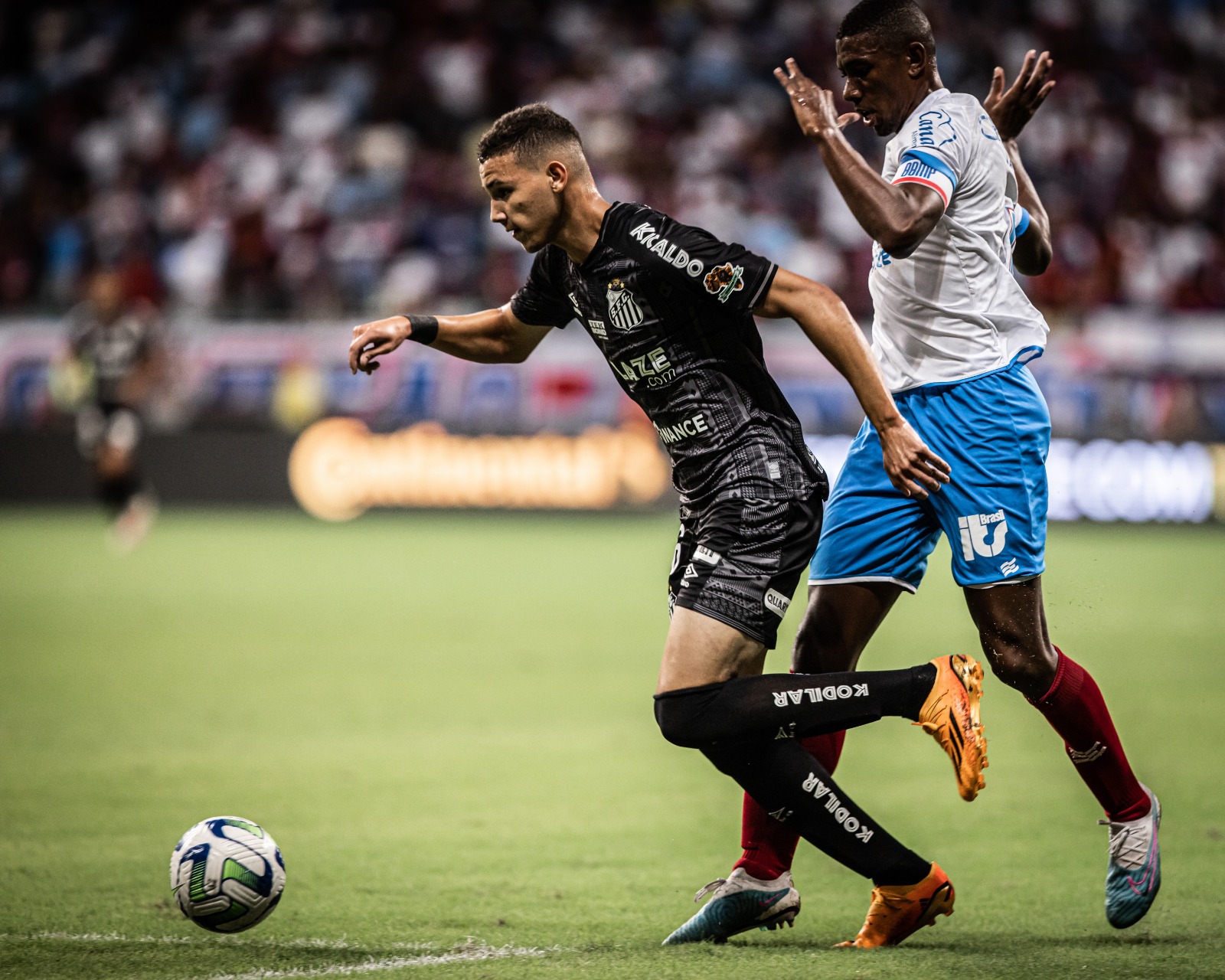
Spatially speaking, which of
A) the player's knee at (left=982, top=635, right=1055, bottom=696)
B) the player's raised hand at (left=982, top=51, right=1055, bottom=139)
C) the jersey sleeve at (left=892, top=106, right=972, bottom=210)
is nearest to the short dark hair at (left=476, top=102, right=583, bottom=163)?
the jersey sleeve at (left=892, top=106, right=972, bottom=210)

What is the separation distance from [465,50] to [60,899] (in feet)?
61.2

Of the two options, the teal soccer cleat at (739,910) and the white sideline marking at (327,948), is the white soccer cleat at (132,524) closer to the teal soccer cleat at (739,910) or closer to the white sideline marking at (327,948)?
the white sideline marking at (327,948)

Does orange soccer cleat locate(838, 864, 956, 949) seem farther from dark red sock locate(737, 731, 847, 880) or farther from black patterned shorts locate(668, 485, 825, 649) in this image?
black patterned shorts locate(668, 485, 825, 649)

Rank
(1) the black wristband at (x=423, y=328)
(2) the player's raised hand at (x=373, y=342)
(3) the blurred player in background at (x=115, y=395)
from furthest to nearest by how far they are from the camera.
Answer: (3) the blurred player in background at (x=115, y=395), (1) the black wristband at (x=423, y=328), (2) the player's raised hand at (x=373, y=342)

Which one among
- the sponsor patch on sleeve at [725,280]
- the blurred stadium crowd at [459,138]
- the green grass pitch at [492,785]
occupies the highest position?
the blurred stadium crowd at [459,138]

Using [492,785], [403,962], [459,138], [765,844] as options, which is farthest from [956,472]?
[459,138]

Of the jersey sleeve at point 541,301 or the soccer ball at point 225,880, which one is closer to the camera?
the soccer ball at point 225,880

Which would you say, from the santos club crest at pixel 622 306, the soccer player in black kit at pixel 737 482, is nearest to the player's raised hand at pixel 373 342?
the soccer player in black kit at pixel 737 482

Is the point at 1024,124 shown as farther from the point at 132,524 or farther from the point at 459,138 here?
the point at 459,138

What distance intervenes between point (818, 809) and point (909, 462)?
92cm

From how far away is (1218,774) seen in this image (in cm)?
635

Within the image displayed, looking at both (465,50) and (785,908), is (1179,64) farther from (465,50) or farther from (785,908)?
(785,908)

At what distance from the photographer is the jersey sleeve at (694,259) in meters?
4.01

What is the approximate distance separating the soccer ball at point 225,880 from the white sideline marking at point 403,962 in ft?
0.89
